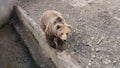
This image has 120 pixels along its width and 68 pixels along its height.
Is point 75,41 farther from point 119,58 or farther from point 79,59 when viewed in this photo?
point 119,58

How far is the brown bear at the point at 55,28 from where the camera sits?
429 centimetres

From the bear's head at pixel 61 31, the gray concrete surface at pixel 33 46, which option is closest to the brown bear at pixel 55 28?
the bear's head at pixel 61 31

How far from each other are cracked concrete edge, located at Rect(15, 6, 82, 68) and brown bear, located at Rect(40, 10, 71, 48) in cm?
21

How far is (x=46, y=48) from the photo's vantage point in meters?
5.19

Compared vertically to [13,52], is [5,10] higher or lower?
higher

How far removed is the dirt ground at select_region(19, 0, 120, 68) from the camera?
4.32m

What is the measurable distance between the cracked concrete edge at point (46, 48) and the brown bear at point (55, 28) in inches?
8.2

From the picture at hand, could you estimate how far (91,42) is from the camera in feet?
15.5

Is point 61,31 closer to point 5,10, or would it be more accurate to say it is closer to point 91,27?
point 91,27

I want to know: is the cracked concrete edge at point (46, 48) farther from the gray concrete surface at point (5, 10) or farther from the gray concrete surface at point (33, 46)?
the gray concrete surface at point (5, 10)

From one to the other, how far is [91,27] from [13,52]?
6.04ft

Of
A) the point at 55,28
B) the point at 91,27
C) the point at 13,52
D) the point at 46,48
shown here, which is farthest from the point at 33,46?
the point at 55,28

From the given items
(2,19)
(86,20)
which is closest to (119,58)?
(86,20)

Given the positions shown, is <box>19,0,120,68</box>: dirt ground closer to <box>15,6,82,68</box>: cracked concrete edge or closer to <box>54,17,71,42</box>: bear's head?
<box>15,6,82,68</box>: cracked concrete edge
